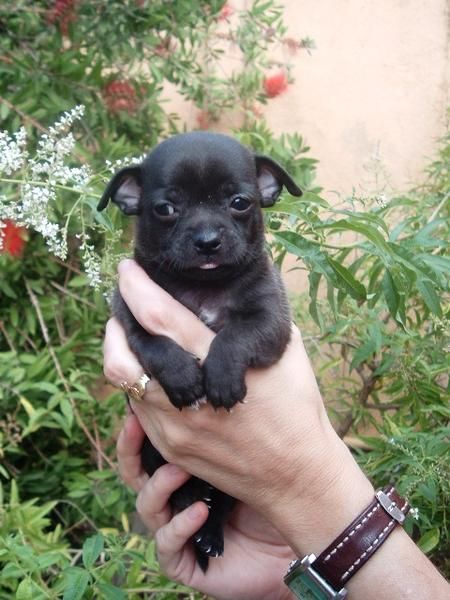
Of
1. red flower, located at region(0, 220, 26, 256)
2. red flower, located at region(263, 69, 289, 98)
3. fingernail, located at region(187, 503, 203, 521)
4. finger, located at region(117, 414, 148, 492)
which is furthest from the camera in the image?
red flower, located at region(263, 69, 289, 98)

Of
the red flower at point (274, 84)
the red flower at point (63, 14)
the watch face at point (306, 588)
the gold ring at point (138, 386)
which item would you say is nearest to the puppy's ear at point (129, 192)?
the gold ring at point (138, 386)

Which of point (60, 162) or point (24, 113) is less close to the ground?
point (60, 162)

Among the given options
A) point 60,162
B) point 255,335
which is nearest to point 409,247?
point 255,335

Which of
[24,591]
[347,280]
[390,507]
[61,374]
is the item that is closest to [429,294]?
[347,280]

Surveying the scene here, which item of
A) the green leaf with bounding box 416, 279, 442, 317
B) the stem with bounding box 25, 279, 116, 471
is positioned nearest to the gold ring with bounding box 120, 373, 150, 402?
the green leaf with bounding box 416, 279, 442, 317

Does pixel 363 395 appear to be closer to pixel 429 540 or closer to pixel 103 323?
pixel 429 540

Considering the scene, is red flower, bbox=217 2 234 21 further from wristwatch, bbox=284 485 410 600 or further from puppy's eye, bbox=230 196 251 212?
wristwatch, bbox=284 485 410 600

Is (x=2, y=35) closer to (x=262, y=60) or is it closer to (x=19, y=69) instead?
(x=19, y=69)
